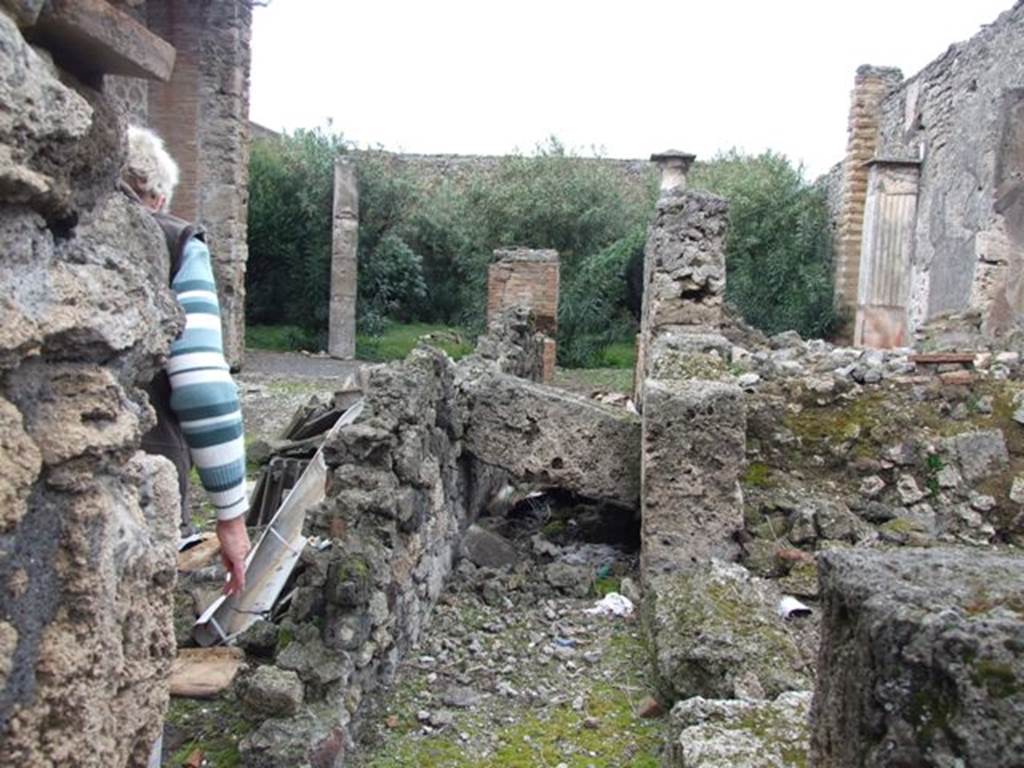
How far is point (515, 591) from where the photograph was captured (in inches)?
186

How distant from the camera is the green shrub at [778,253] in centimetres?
1725

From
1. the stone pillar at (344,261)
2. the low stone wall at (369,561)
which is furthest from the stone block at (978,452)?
the stone pillar at (344,261)

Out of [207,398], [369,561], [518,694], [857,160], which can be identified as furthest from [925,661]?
[857,160]

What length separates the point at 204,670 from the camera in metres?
3.48

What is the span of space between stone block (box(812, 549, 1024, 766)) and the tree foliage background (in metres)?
15.4

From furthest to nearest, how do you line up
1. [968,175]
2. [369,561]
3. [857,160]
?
[857,160] → [968,175] → [369,561]

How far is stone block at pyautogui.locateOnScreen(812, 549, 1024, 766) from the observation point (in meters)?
1.28

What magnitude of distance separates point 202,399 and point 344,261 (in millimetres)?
16489

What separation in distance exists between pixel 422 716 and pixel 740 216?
16.2m

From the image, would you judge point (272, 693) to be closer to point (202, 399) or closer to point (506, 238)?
point (202, 399)

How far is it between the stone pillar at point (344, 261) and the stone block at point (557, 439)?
12880mm

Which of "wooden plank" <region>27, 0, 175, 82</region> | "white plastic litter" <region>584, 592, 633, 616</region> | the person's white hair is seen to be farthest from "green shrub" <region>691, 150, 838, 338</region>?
"wooden plank" <region>27, 0, 175, 82</region>

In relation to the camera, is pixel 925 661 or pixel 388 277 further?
pixel 388 277

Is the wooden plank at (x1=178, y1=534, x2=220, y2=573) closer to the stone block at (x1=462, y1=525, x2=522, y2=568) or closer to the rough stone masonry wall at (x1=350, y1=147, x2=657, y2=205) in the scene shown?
the stone block at (x1=462, y1=525, x2=522, y2=568)
